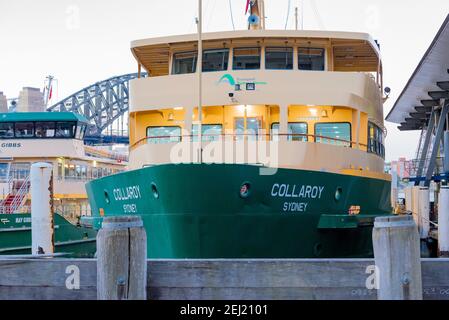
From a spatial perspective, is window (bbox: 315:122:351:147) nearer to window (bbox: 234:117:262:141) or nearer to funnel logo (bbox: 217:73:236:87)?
window (bbox: 234:117:262:141)

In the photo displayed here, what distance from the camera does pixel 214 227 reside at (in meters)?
10.6

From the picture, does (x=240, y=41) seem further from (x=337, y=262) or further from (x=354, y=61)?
(x=337, y=262)

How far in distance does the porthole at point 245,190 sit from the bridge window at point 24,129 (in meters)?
21.0

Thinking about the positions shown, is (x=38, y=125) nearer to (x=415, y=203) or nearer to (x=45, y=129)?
(x=45, y=129)

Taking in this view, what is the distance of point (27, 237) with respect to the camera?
20.5m

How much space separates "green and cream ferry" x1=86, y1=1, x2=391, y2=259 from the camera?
10672 millimetres

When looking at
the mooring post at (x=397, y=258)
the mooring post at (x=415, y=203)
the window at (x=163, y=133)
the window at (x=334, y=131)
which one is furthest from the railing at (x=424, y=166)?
the mooring post at (x=397, y=258)

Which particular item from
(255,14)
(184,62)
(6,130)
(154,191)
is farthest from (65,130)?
(154,191)

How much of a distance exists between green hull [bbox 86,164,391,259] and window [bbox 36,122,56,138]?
17970 millimetres

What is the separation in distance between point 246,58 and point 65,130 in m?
16.4

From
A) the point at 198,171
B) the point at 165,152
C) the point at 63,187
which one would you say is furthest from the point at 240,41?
the point at 63,187

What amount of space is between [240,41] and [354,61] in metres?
4.65

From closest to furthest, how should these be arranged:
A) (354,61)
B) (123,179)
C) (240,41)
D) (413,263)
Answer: (413,263) < (123,179) < (240,41) < (354,61)

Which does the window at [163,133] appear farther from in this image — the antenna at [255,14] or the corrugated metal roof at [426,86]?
the corrugated metal roof at [426,86]
